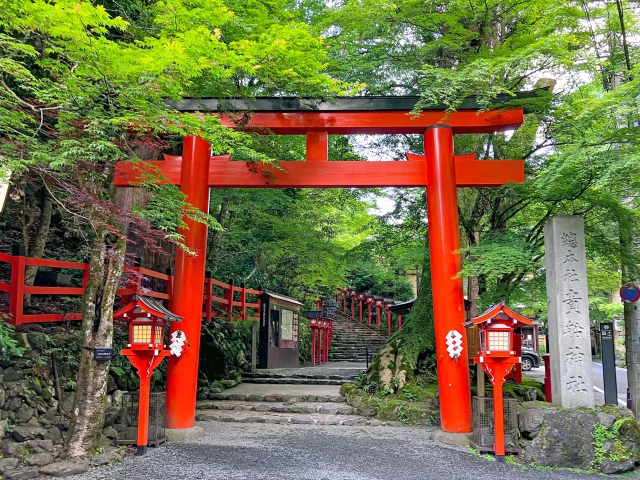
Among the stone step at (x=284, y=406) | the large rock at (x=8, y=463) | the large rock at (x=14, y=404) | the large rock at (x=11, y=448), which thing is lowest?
the stone step at (x=284, y=406)

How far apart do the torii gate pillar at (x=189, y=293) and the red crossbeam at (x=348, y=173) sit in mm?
346

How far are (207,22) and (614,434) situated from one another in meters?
7.29

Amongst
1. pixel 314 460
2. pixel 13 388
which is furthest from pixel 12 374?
pixel 314 460

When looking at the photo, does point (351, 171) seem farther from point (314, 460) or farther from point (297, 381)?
point (297, 381)

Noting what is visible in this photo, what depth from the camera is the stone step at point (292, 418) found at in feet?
27.1

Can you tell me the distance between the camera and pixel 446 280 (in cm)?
737

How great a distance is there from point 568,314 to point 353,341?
48.5ft

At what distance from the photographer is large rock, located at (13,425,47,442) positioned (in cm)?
543

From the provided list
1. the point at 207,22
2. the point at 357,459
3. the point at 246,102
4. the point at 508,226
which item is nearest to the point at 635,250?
the point at 508,226

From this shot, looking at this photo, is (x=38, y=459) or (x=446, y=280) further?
(x=446, y=280)

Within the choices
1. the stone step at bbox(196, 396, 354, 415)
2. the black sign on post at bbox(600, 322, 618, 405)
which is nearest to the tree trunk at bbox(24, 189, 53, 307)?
the stone step at bbox(196, 396, 354, 415)

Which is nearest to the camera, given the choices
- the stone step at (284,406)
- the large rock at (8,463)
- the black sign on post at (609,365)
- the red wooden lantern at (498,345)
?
the large rock at (8,463)

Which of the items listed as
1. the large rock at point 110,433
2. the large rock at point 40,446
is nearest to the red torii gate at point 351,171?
the large rock at point 110,433

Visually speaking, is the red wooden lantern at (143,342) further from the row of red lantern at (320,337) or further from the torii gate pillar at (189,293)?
the row of red lantern at (320,337)
